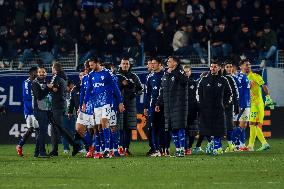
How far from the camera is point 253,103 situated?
29.0 meters

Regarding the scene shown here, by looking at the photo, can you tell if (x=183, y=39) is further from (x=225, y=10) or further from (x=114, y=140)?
(x=114, y=140)

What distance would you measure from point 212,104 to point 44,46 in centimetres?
1225

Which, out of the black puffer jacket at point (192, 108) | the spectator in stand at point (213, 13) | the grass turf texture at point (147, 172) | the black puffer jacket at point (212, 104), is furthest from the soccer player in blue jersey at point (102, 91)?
the spectator in stand at point (213, 13)

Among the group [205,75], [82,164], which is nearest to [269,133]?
[205,75]

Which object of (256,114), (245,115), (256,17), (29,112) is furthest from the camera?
(256,17)

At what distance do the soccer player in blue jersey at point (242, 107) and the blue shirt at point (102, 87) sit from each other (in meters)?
4.53

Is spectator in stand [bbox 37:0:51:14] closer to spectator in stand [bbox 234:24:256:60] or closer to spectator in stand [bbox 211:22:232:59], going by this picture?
spectator in stand [bbox 211:22:232:59]

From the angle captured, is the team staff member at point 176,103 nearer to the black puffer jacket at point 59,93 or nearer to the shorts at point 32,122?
the shorts at point 32,122

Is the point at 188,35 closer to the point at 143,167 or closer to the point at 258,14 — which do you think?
the point at 258,14

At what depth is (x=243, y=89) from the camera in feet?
93.1

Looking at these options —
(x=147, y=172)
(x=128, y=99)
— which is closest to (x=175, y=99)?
(x=128, y=99)

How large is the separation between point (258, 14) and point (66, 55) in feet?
24.1

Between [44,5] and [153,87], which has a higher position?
[44,5]

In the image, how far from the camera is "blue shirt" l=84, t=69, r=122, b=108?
986 inches
